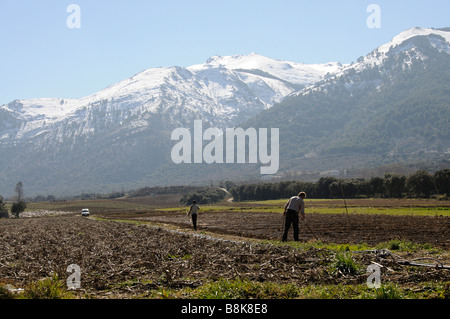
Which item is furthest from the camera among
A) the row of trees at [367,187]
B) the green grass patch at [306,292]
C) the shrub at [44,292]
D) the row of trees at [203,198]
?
the row of trees at [203,198]

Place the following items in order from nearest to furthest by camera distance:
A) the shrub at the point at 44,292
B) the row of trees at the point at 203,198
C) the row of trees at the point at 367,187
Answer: the shrub at the point at 44,292 < the row of trees at the point at 367,187 < the row of trees at the point at 203,198

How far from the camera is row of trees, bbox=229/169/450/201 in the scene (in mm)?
95125

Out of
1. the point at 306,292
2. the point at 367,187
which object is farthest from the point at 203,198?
the point at 306,292

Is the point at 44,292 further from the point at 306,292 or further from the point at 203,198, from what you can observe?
the point at 203,198

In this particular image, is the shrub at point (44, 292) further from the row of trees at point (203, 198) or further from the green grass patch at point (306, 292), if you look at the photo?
the row of trees at point (203, 198)

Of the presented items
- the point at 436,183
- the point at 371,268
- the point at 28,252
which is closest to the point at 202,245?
the point at 28,252

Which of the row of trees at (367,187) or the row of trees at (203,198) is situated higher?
the row of trees at (367,187)

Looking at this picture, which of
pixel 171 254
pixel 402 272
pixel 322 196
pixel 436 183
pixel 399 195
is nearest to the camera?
pixel 402 272

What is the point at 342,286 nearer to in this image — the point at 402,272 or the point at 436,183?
the point at 402,272

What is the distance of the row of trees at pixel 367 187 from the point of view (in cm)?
9512

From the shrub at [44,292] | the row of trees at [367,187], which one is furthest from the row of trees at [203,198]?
the shrub at [44,292]
